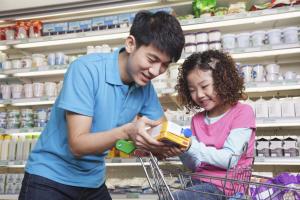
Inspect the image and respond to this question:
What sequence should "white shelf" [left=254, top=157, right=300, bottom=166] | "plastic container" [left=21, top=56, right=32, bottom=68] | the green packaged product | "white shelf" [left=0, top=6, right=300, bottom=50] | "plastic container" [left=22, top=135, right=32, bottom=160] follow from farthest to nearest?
1. "plastic container" [left=21, top=56, right=32, bottom=68]
2. "plastic container" [left=22, top=135, right=32, bottom=160]
3. the green packaged product
4. "white shelf" [left=0, top=6, right=300, bottom=50]
5. "white shelf" [left=254, top=157, right=300, bottom=166]

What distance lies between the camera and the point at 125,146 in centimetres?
93

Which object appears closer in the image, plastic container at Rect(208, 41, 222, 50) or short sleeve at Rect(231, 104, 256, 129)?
short sleeve at Rect(231, 104, 256, 129)

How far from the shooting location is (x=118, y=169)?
140 inches

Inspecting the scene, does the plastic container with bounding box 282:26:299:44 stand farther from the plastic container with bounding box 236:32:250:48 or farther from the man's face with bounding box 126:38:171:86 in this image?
the man's face with bounding box 126:38:171:86

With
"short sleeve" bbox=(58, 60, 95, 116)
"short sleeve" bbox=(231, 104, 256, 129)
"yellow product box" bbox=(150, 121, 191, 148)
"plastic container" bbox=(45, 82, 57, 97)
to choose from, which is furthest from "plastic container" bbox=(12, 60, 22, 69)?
"yellow product box" bbox=(150, 121, 191, 148)

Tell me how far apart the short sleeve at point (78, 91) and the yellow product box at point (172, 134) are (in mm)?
314

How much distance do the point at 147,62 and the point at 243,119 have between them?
1.38 ft

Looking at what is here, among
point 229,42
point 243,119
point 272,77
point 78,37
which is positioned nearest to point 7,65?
point 78,37

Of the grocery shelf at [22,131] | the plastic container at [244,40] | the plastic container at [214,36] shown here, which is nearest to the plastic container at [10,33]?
the grocery shelf at [22,131]

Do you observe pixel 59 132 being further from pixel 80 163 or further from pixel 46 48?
pixel 46 48

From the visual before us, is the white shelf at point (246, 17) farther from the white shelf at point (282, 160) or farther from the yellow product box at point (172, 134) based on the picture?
the yellow product box at point (172, 134)

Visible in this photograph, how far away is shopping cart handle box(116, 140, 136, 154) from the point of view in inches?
36.4

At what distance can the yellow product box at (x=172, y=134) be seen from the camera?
82 centimetres

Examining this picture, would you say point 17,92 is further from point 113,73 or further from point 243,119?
point 243,119
